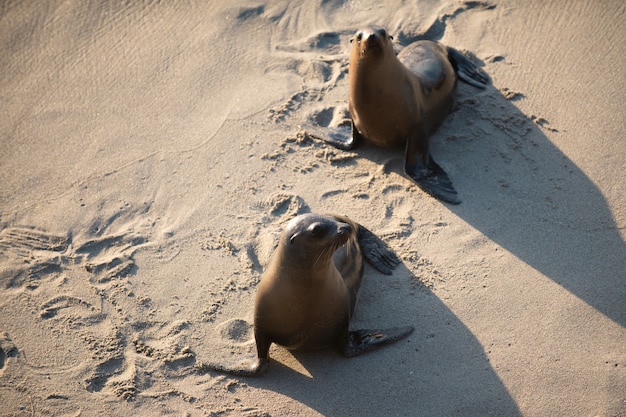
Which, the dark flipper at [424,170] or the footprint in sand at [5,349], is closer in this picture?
the footprint in sand at [5,349]

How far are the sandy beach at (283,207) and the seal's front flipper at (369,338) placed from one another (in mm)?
56

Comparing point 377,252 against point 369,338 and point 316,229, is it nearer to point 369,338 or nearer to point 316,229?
point 369,338

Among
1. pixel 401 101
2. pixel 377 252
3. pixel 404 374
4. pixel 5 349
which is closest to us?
pixel 404 374

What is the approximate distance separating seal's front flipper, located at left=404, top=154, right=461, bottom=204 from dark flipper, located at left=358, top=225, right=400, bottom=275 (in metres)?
0.57

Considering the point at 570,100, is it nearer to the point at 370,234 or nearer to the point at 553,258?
the point at 553,258

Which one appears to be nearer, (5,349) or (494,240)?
(5,349)

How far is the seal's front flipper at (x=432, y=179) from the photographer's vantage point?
5.00 m

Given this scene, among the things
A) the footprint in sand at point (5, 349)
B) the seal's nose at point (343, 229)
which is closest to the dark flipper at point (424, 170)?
the seal's nose at point (343, 229)

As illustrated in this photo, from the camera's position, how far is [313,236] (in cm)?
372

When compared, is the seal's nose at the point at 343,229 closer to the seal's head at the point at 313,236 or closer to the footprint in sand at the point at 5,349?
the seal's head at the point at 313,236

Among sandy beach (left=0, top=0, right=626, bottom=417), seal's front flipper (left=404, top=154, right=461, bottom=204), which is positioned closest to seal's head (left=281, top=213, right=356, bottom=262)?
sandy beach (left=0, top=0, right=626, bottom=417)

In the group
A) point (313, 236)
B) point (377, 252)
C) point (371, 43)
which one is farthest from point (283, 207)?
point (313, 236)

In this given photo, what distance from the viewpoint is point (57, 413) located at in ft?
13.1

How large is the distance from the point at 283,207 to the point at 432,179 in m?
1.06
